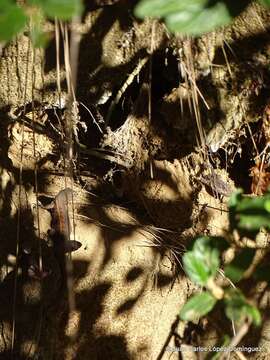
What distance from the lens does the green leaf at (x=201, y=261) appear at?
41.5 inches

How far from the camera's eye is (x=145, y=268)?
7.83ft

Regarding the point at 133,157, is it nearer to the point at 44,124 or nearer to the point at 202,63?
the point at 44,124

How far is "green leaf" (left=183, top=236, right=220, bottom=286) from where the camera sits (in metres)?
1.05

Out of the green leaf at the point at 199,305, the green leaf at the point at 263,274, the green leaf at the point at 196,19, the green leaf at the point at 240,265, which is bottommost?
the green leaf at the point at 199,305

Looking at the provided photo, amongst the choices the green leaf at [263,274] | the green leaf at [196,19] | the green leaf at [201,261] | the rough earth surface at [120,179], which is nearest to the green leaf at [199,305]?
the green leaf at [201,261]

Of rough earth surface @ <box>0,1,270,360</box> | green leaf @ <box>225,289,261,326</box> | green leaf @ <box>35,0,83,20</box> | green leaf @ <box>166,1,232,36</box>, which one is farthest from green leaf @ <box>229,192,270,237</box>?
rough earth surface @ <box>0,1,270,360</box>

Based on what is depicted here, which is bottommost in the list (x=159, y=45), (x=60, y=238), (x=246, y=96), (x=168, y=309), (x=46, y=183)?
(x=168, y=309)

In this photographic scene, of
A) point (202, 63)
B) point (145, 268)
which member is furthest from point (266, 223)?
point (145, 268)

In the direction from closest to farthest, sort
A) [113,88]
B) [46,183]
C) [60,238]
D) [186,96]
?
[186,96] → [113,88] → [60,238] → [46,183]

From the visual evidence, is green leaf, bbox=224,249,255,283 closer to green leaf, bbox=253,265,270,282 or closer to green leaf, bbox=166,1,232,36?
green leaf, bbox=253,265,270,282

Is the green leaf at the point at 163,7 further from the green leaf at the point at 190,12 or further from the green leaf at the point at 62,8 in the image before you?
the green leaf at the point at 62,8

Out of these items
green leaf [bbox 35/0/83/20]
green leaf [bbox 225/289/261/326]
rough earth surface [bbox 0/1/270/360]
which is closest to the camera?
green leaf [bbox 35/0/83/20]

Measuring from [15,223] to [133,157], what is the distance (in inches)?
26.1

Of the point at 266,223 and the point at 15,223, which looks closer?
the point at 266,223
